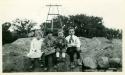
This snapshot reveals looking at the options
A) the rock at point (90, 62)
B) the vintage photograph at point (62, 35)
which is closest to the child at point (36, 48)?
the vintage photograph at point (62, 35)

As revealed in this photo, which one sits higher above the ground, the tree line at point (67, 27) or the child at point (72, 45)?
the tree line at point (67, 27)

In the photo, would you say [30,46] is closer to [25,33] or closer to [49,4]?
[25,33]

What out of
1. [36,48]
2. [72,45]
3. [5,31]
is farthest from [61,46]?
[5,31]

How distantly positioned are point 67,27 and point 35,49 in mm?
289

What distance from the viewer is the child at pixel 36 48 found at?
1.20 meters

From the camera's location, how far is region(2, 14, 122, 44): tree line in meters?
1.21

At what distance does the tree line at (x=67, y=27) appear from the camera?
1206mm

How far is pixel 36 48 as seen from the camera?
1.21 metres

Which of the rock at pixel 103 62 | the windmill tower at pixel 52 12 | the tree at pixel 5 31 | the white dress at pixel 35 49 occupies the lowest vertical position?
the rock at pixel 103 62

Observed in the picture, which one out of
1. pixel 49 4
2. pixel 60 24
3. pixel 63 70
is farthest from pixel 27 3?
pixel 63 70

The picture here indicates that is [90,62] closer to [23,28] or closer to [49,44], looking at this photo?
[49,44]

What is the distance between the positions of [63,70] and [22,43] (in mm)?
363

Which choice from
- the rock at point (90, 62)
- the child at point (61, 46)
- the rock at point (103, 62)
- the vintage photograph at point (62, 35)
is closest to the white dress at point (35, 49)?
the vintage photograph at point (62, 35)

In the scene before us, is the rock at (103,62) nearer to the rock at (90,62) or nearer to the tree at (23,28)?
the rock at (90,62)
